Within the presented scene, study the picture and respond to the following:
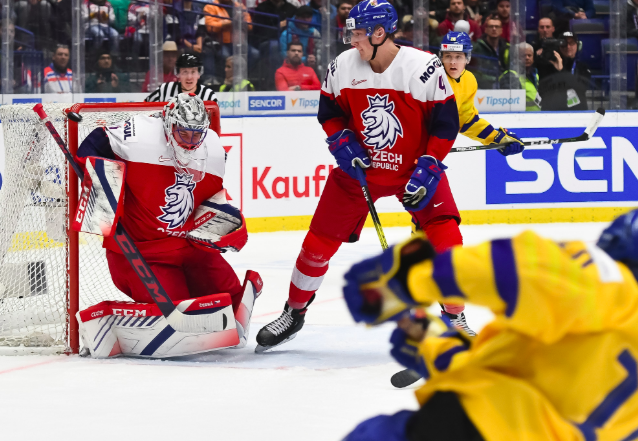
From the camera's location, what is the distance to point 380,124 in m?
3.07

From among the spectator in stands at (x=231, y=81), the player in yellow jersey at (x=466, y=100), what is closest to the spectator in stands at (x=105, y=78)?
the spectator in stands at (x=231, y=81)

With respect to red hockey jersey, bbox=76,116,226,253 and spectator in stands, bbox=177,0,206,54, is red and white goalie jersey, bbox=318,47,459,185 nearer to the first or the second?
red hockey jersey, bbox=76,116,226,253

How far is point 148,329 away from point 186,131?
27.4 inches

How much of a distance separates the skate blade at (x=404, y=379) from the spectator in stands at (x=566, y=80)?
194 inches

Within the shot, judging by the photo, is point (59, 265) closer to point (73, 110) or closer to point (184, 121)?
point (73, 110)

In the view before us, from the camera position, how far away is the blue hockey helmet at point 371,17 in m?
3.00

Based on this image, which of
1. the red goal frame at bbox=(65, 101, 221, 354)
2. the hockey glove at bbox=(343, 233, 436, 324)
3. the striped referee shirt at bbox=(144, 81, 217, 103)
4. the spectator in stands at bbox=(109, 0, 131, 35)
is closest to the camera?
the hockey glove at bbox=(343, 233, 436, 324)

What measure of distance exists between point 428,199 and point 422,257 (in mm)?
1866

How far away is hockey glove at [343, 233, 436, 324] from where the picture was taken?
1.15 m

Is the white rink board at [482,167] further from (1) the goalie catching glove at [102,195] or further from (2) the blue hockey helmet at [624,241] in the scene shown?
(2) the blue hockey helmet at [624,241]

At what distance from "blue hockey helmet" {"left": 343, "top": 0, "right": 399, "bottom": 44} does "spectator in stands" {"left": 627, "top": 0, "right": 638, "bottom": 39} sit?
16.3 feet

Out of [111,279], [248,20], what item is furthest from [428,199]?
[248,20]

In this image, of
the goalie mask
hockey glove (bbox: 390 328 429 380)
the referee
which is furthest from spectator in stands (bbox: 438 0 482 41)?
hockey glove (bbox: 390 328 429 380)

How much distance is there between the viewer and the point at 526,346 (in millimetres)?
1188
